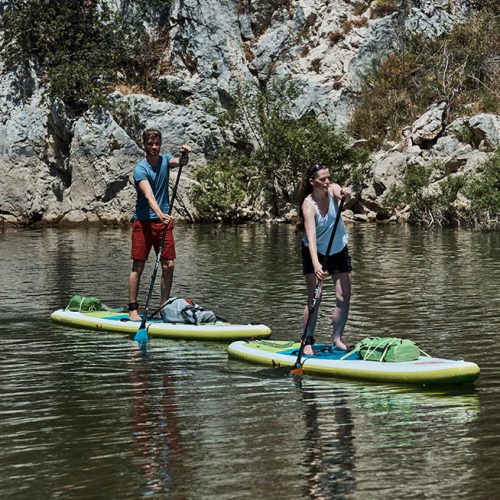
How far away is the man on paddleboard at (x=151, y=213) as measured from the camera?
12.8 meters

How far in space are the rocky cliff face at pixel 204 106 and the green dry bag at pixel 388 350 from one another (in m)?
26.1

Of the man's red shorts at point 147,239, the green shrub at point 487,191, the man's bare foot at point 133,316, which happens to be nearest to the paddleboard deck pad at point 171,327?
the man's bare foot at point 133,316

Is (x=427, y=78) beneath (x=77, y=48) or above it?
beneath

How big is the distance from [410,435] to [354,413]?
2.71ft

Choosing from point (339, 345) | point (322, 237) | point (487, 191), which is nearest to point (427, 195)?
point (487, 191)

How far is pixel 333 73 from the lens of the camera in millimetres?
43125

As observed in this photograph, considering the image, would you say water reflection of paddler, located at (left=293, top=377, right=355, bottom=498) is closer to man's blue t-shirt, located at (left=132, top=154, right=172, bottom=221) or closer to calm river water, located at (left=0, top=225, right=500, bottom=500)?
calm river water, located at (left=0, top=225, right=500, bottom=500)

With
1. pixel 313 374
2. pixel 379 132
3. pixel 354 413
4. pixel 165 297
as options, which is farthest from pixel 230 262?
pixel 379 132

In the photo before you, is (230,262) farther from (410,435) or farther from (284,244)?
(410,435)

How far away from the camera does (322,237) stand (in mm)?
10422

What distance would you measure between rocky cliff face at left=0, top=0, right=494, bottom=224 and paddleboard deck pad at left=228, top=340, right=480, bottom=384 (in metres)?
25.5

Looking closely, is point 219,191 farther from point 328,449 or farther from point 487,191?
point 328,449

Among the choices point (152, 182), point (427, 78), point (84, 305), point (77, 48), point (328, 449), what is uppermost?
point (77, 48)

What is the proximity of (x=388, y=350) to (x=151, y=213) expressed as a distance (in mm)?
4482
